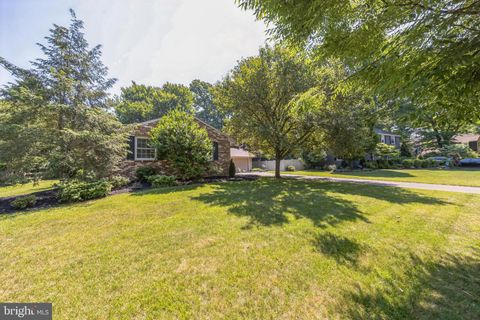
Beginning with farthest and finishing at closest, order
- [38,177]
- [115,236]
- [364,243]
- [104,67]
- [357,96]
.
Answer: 1. [357,96]
2. [104,67]
3. [38,177]
4. [115,236]
5. [364,243]

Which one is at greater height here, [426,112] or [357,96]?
[357,96]

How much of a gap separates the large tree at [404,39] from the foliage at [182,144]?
26.9 feet

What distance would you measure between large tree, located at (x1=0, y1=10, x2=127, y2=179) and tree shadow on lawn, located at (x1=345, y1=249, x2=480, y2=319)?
9374mm

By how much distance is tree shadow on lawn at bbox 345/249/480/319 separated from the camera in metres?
2.11

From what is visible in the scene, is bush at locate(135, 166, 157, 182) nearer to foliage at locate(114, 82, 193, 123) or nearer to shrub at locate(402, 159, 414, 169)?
foliage at locate(114, 82, 193, 123)

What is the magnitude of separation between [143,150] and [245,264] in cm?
1088

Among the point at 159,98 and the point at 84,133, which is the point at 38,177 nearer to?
the point at 84,133

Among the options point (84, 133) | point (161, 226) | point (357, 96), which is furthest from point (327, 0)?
point (357, 96)

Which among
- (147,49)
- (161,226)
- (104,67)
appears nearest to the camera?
(161,226)

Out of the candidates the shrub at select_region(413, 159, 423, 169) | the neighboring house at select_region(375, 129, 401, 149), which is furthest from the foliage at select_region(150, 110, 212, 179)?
the neighboring house at select_region(375, 129, 401, 149)

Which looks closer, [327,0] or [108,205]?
[327,0]

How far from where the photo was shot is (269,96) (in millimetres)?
11758

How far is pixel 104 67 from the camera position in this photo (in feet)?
30.1

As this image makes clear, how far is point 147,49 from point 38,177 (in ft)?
21.9
